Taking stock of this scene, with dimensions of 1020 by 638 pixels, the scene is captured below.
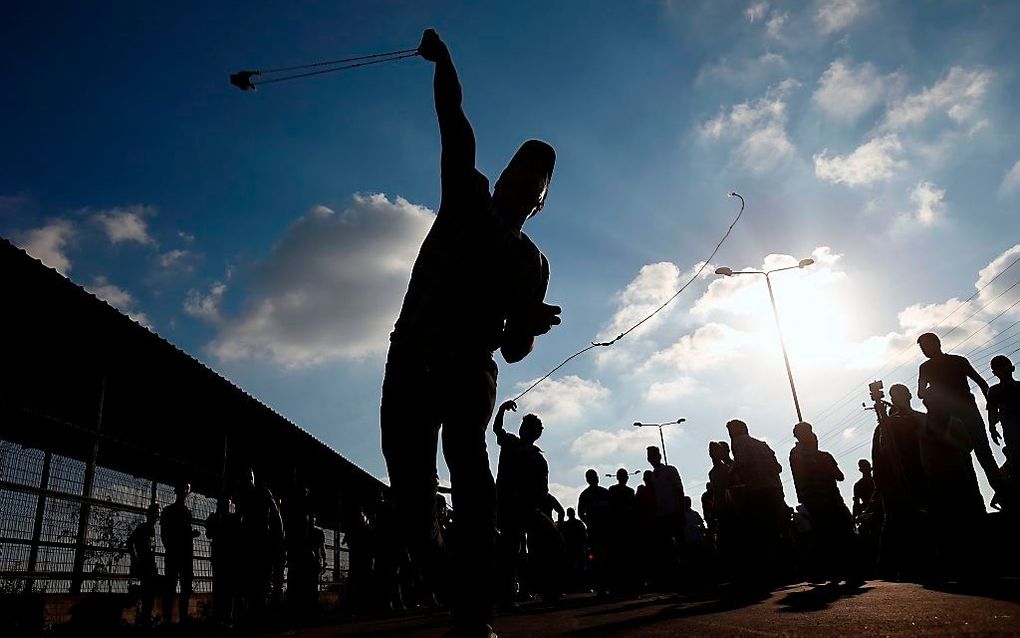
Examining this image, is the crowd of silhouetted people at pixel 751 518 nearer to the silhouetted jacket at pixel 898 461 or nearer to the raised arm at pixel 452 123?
the silhouetted jacket at pixel 898 461

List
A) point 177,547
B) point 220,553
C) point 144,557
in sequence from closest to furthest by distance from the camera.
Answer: point 220,553 < point 144,557 < point 177,547

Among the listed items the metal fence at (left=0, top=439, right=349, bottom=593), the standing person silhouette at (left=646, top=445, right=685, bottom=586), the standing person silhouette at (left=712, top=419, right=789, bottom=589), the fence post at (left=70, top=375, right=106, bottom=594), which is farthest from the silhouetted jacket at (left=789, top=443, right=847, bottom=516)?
the metal fence at (left=0, top=439, right=349, bottom=593)

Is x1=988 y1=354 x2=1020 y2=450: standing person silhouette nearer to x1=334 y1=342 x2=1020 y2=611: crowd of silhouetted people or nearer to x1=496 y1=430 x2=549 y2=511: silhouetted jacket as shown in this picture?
x1=334 y1=342 x2=1020 y2=611: crowd of silhouetted people

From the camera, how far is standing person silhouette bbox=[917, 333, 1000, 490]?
5258 mm

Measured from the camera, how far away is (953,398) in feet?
20.0

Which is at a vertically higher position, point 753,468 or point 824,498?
point 753,468

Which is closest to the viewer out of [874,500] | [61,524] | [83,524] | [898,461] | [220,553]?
[898,461]

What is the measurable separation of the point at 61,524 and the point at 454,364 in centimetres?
606

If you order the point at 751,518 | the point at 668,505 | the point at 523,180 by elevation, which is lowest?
the point at 751,518

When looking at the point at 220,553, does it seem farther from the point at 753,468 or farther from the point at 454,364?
the point at 454,364

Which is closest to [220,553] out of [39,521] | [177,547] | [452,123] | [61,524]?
[177,547]

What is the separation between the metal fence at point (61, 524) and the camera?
5844 mm

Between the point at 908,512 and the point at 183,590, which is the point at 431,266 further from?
the point at 183,590

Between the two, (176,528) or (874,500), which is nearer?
(176,528)
